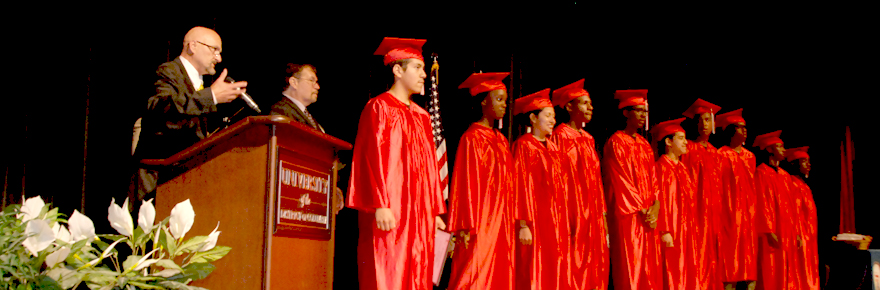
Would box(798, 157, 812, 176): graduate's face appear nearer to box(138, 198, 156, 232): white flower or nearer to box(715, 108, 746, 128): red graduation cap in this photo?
box(715, 108, 746, 128): red graduation cap

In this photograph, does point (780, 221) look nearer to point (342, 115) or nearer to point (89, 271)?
point (342, 115)

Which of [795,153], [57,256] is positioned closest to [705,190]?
[795,153]

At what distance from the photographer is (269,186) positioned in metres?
2.15

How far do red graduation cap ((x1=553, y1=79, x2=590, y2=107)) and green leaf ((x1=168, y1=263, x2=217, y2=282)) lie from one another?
4.05 meters

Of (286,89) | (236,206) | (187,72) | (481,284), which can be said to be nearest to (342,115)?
(286,89)

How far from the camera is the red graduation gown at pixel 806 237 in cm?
647

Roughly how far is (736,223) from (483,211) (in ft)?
8.97

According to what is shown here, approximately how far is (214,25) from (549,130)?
7.64 ft

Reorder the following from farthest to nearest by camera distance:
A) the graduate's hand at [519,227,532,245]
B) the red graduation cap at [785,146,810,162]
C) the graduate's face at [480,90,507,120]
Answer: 1. the red graduation cap at [785,146,810,162]
2. the graduate's face at [480,90,507,120]
3. the graduate's hand at [519,227,532,245]

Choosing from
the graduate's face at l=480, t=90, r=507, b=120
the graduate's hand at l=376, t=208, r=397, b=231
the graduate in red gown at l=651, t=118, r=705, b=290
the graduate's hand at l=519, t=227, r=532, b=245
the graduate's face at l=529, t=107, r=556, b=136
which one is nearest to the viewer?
the graduate's hand at l=376, t=208, r=397, b=231

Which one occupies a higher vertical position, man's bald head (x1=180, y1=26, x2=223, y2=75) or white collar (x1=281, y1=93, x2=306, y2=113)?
man's bald head (x1=180, y1=26, x2=223, y2=75)

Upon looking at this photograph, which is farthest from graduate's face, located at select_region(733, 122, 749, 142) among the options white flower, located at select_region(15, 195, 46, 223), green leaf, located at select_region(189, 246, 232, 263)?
white flower, located at select_region(15, 195, 46, 223)

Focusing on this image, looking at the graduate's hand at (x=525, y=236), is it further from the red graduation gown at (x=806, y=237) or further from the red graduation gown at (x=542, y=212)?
the red graduation gown at (x=806, y=237)

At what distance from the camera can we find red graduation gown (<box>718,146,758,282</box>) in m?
5.85
